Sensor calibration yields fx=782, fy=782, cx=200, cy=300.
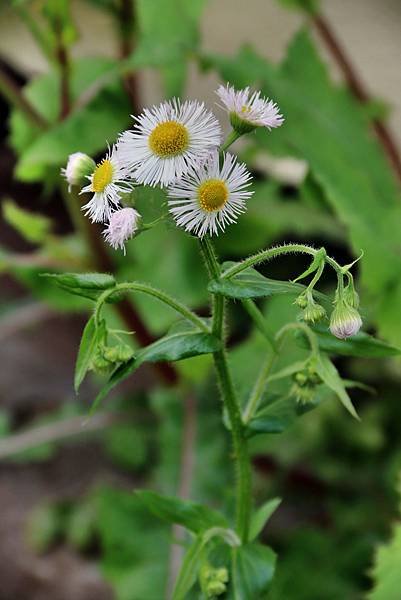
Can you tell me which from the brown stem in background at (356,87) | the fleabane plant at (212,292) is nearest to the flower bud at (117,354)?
the fleabane plant at (212,292)

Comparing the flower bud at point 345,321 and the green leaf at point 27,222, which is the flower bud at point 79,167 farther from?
the green leaf at point 27,222

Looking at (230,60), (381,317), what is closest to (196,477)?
(381,317)

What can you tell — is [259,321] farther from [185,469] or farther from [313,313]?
[185,469]

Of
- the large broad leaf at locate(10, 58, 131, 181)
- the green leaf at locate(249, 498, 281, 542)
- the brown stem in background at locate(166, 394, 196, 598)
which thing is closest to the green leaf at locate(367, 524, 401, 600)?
the green leaf at locate(249, 498, 281, 542)

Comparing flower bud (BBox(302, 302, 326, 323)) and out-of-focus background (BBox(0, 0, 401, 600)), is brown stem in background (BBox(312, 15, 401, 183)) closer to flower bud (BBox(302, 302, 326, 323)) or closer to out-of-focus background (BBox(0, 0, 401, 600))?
out-of-focus background (BBox(0, 0, 401, 600))

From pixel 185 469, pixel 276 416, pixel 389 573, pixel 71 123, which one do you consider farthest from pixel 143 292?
pixel 185 469
